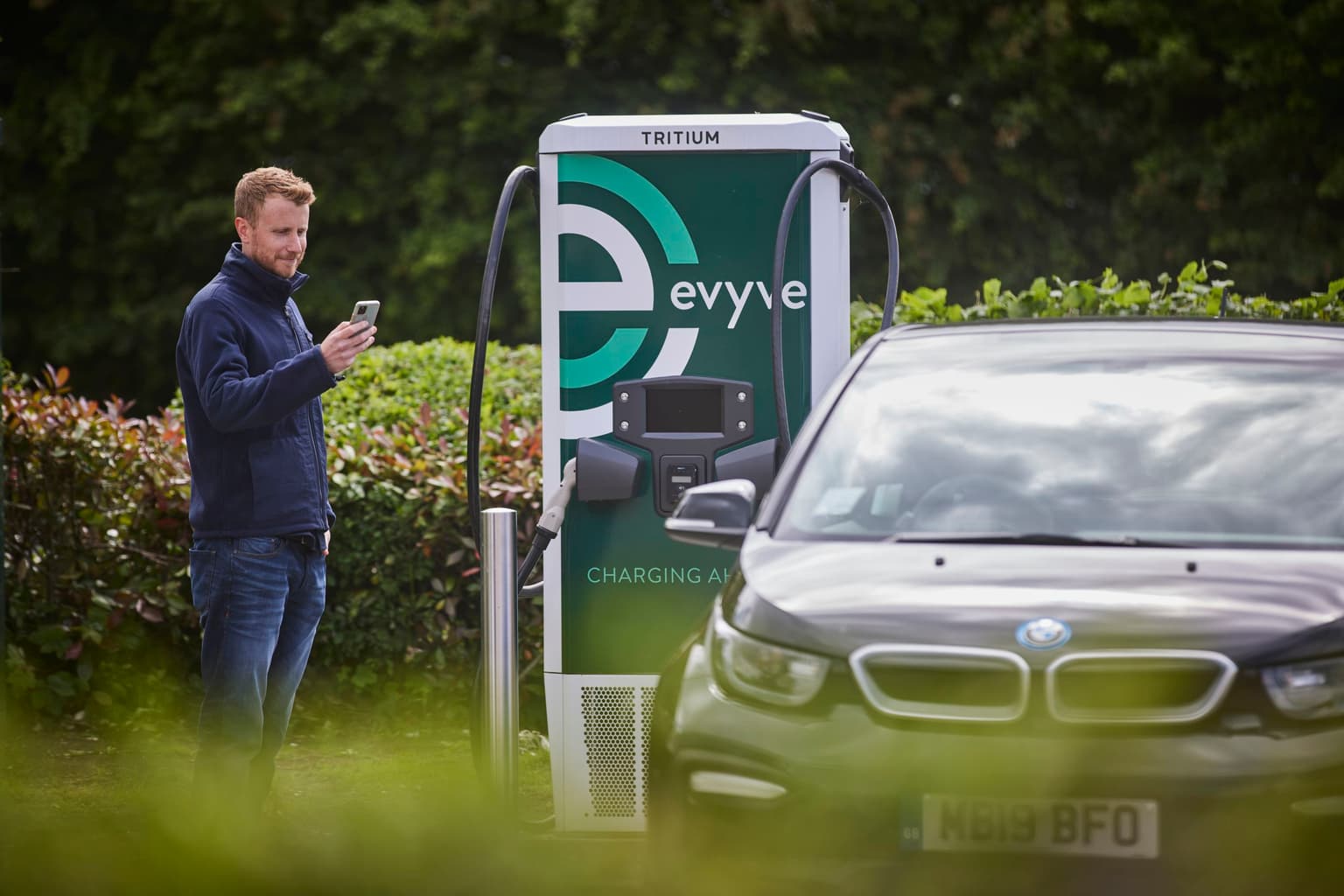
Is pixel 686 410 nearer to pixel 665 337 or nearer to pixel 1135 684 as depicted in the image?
pixel 665 337

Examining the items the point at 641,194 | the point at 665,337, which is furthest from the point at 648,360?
the point at 641,194

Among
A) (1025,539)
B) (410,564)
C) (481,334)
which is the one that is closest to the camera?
(1025,539)

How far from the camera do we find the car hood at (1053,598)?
3.22m

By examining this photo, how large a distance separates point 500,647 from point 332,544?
2562 millimetres

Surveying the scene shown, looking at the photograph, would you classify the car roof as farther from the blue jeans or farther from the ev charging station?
the blue jeans

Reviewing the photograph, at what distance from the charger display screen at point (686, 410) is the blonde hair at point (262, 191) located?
1167 mm

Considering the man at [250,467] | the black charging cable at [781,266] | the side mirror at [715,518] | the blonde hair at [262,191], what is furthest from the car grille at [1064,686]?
the blonde hair at [262,191]

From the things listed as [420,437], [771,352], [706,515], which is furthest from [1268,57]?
[706,515]

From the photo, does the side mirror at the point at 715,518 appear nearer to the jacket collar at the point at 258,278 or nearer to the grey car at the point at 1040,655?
the grey car at the point at 1040,655

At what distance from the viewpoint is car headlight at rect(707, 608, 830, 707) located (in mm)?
3365

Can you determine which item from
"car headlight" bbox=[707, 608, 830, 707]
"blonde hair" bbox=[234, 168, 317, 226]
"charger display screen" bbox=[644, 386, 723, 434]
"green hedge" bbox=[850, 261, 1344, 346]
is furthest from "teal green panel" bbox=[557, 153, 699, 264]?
"green hedge" bbox=[850, 261, 1344, 346]

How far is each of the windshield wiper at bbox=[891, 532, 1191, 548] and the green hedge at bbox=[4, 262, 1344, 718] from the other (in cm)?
353

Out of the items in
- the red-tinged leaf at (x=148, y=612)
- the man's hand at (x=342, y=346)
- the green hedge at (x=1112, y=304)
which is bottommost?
the red-tinged leaf at (x=148, y=612)

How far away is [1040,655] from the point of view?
322cm
